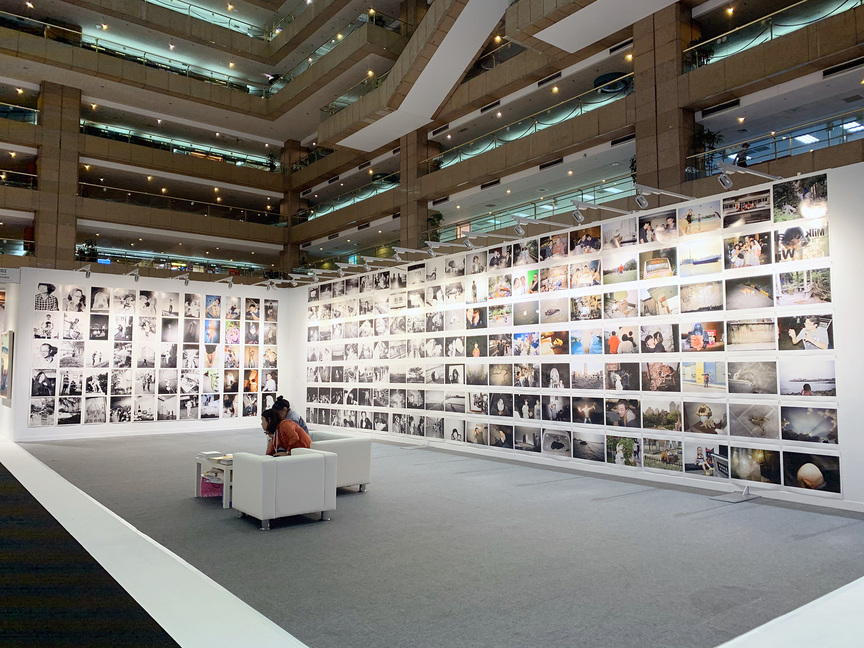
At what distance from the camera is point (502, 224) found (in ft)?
53.6

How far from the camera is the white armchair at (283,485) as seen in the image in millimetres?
7879

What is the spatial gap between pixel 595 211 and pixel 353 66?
1485 cm

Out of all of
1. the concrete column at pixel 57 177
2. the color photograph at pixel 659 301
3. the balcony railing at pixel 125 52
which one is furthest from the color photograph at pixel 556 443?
the balcony railing at pixel 125 52

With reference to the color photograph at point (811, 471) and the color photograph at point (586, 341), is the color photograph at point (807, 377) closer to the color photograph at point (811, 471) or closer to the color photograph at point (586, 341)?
the color photograph at point (811, 471)

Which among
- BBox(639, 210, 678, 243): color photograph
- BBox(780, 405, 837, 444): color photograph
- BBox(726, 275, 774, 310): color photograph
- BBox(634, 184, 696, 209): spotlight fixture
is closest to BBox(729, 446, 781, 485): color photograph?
BBox(780, 405, 837, 444): color photograph

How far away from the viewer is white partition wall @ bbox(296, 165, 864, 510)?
9672 millimetres

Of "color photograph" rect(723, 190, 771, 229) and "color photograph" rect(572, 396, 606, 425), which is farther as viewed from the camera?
"color photograph" rect(572, 396, 606, 425)

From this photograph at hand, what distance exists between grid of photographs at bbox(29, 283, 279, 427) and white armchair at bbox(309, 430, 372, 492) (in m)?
12.9

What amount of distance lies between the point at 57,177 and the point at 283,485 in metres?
21.3

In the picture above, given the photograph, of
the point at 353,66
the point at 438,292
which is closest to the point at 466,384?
the point at 438,292

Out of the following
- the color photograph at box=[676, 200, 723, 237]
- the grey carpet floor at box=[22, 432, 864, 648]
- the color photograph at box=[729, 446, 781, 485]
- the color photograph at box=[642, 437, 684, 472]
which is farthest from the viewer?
the color photograph at box=[642, 437, 684, 472]

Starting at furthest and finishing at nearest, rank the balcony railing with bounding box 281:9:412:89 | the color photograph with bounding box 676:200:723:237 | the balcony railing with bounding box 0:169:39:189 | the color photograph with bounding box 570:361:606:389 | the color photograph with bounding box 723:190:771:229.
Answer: the balcony railing with bounding box 281:9:412:89 < the balcony railing with bounding box 0:169:39:189 < the color photograph with bounding box 570:361:606:389 < the color photograph with bounding box 676:200:723:237 < the color photograph with bounding box 723:190:771:229

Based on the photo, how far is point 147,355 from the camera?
68.1 feet

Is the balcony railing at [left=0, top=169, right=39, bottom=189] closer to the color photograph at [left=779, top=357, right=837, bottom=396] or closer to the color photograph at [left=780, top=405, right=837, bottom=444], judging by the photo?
the color photograph at [left=779, top=357, right=837, bottom=396]
